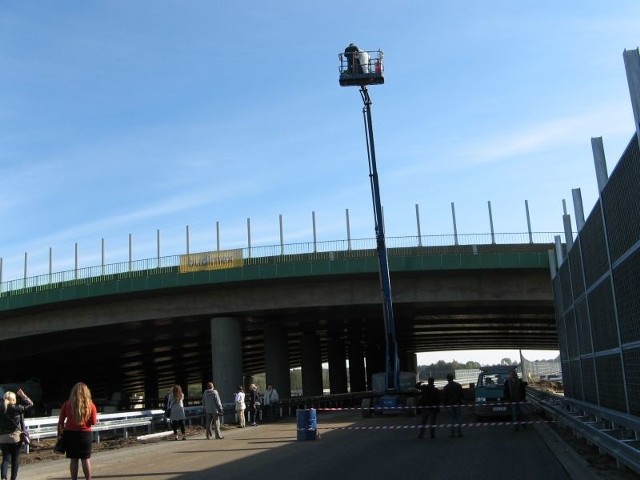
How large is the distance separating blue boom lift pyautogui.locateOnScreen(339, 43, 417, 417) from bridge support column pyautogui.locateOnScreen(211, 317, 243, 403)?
332 inches

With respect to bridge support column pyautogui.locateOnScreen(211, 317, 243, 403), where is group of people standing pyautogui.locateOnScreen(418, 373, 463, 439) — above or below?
below

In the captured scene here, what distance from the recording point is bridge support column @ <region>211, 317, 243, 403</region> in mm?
36719

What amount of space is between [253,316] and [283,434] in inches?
723

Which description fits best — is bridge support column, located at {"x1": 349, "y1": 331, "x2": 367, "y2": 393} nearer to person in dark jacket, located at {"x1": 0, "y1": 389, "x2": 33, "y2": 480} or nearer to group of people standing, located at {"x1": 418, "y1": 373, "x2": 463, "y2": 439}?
group of people standing, located at {"x1": 418, "y1": 373, "x2": 463, "y2": 439}

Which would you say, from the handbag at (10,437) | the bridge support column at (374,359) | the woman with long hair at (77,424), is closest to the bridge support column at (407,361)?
the bridge support column at (374,359)

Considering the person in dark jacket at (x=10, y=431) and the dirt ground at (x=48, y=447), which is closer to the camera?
the person in dark jacket at (x=10, y=431)

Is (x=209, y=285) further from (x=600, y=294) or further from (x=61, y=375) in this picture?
(x=61, y=375)

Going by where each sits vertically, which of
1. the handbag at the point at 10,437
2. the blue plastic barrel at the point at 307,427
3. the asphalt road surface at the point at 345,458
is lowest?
the asphalt road surface at the point at 345,458

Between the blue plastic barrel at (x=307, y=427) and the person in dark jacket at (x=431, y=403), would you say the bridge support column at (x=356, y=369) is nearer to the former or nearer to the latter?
the blue plastic barrel at (x=307, y=427)

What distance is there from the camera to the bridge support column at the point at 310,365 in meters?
51.8

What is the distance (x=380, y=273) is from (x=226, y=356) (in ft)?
38.0

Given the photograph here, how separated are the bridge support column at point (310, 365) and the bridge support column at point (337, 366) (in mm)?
6854

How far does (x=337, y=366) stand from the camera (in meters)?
61.5

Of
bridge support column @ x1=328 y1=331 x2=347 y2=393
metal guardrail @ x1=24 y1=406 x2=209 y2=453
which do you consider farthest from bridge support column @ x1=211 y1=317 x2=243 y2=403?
bridge support column @ x1=328 y1=331 x2=347 y2=393
